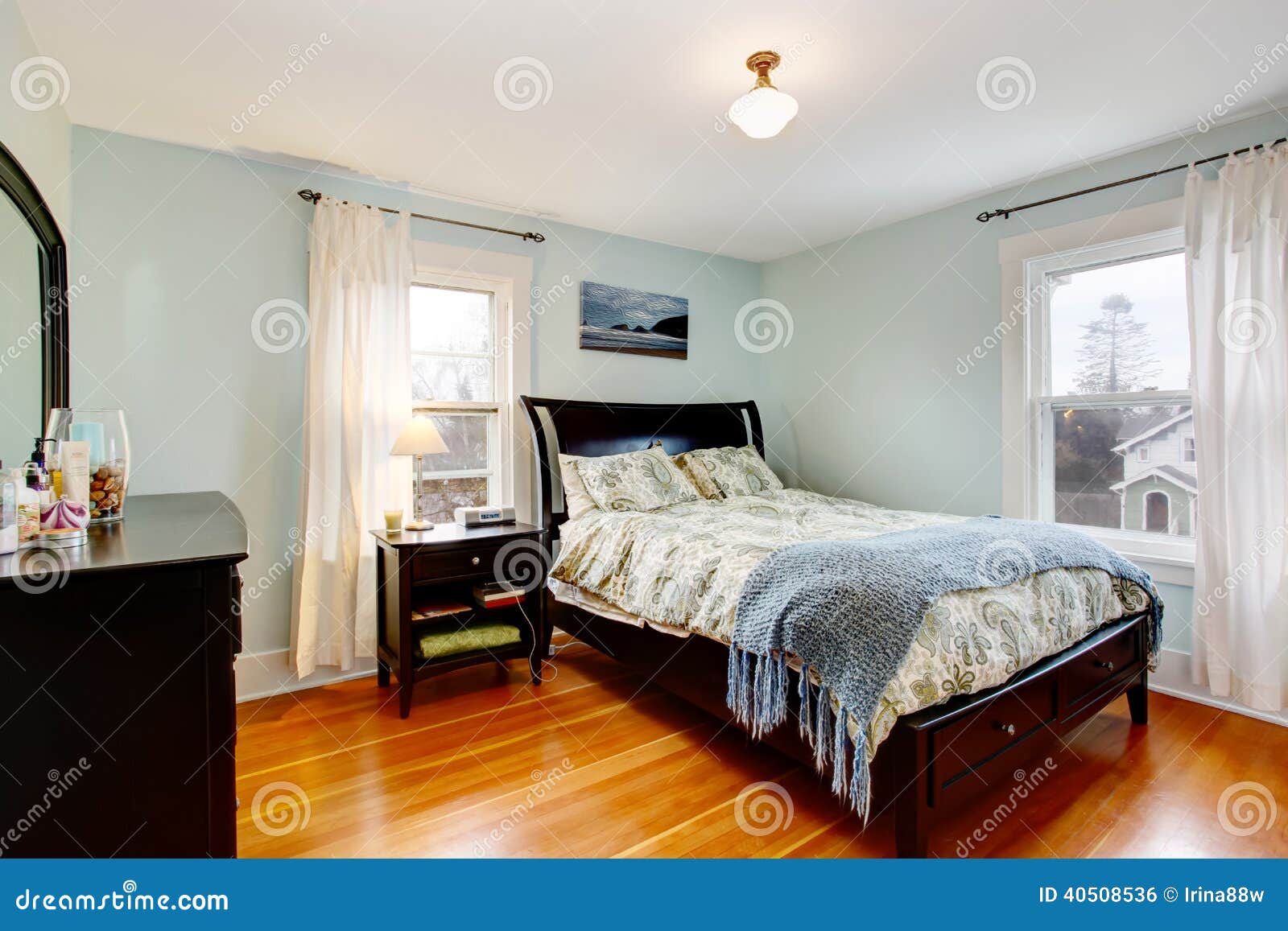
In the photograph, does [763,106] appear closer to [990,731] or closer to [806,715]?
[806,715]

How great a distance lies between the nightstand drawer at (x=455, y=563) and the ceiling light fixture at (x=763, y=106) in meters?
2.04

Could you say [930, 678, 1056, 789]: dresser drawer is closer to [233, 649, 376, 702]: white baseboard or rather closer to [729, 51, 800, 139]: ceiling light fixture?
[729, 51, 800, 139]: ceiling light fixture

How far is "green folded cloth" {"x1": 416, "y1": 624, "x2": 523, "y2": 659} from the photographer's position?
2.93 meters

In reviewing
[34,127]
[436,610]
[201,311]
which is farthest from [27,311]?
[436,610]

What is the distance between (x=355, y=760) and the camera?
242 cm

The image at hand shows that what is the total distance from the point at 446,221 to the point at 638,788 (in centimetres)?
287

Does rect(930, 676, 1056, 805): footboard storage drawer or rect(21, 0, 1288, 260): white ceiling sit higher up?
rect(21, 0, 1288, 260): white ceiling

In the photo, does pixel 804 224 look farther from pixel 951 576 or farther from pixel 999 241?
pixel 951 576

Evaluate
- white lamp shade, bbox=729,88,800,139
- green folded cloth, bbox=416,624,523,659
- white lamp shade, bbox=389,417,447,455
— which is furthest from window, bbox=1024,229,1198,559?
white lamp shade, bbox=389,417,447,455

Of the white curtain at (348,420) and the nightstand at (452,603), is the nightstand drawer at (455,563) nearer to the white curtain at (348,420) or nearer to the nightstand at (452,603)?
the nightstand at (452,603)

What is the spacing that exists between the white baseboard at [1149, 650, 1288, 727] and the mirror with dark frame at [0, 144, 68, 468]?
163 inches

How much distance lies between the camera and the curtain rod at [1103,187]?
8.92 ft
